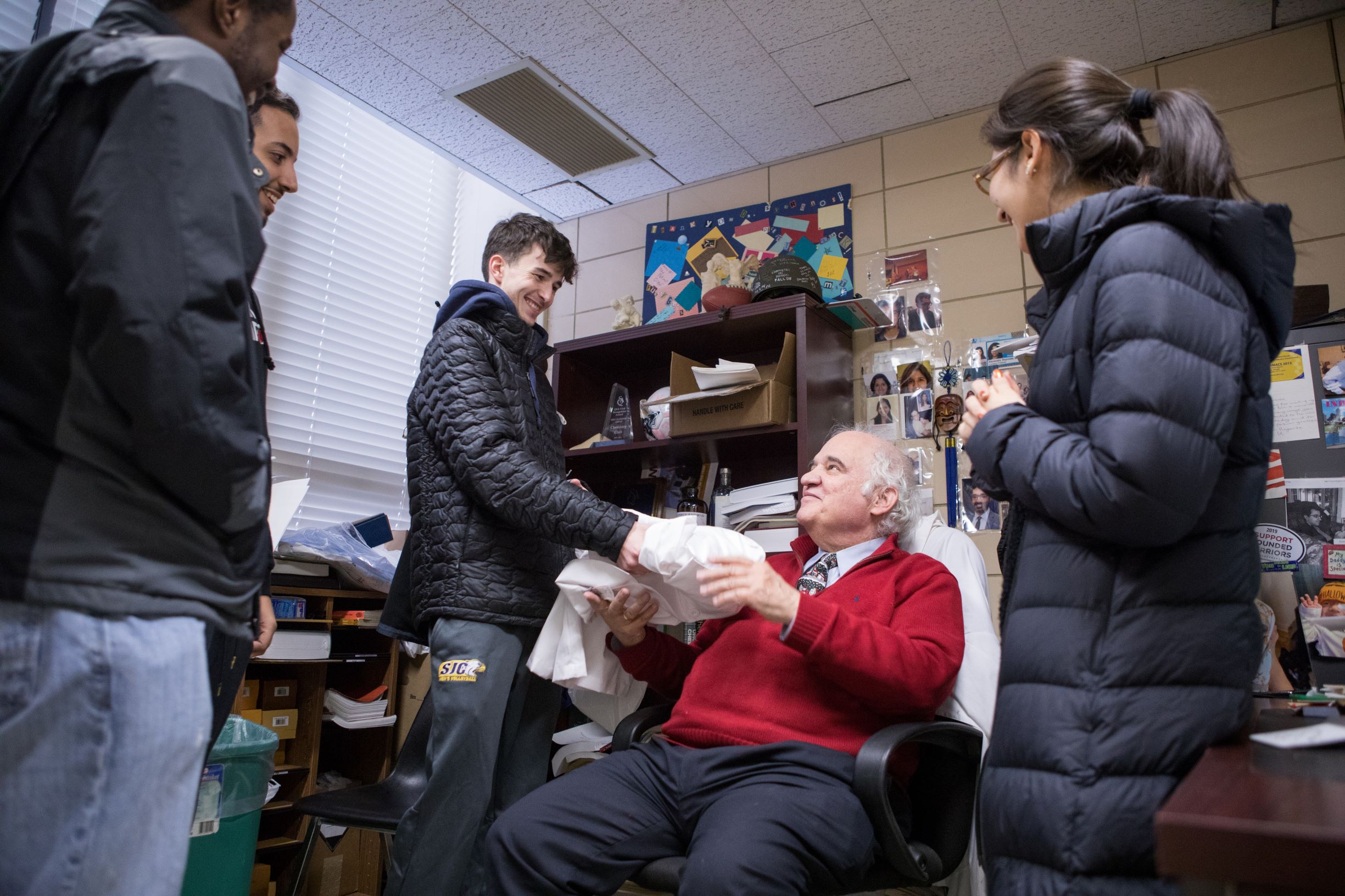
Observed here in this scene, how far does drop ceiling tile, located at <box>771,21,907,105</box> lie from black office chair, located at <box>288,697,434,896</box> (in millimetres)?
2251

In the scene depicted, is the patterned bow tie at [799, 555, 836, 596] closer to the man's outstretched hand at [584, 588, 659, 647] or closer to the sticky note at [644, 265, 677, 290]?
the man's outstretched hand at [584, 588, 659, 647]

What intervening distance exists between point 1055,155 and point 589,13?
1.93 m

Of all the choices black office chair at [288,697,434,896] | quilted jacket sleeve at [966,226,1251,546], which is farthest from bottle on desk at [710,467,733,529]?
quilted jacket sleeve at [966,226,1251,546]

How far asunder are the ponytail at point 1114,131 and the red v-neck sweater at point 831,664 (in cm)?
82

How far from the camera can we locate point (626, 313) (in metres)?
3.51

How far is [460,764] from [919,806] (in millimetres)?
897

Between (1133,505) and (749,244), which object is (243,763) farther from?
(749,244)

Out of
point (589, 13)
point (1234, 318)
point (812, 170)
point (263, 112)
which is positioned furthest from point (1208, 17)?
point (263, 112)

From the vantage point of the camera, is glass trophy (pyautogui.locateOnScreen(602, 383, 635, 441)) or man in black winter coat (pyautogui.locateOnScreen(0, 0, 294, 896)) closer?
man in black winter coat (pyautogui.locateOnScreen(0, 0, 294, 896))

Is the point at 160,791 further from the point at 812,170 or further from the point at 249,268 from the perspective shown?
the point at 812,170

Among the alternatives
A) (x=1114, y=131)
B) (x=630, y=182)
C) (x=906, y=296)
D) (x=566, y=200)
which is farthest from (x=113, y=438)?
(x=566, y=200)

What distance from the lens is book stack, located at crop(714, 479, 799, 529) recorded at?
269 cm

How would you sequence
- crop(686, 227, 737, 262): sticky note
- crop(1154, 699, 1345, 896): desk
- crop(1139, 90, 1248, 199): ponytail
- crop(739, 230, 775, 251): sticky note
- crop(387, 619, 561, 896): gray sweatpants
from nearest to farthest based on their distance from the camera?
crop(1154, 699, 1345, 896): desk < crop(1139, 90, 1248, 199): ponytail < crop(387, 619, 561, 896): gray sweatpants < crop(739, 230, 775, 251): sticky note < crop(686, 227, 737, 262): sticky note

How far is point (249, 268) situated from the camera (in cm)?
94
